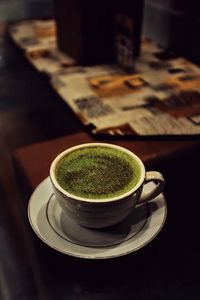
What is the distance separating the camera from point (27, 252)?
562 millimetres

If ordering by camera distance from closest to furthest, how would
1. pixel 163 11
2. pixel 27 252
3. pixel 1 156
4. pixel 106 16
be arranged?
pixel 27 252 < pixel 1 156 < pixel 106 16 < pixel 163 11

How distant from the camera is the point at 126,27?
1030 mm

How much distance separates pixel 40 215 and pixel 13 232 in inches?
2.7

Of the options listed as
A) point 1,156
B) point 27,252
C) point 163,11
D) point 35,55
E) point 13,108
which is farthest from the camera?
point 163,11

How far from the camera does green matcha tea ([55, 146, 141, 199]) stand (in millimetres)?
518

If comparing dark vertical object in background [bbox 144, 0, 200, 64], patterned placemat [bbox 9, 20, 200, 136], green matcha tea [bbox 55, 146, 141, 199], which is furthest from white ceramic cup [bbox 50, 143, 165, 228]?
dark vertical object in background [bbox 144, 0, 200, 64]

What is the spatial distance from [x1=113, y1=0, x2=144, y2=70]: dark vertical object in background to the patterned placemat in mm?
38

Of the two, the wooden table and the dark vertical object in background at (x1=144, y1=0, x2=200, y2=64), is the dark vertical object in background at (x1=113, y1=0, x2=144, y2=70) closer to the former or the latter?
the dark vertical object in background at (x1=144, y1=0, x2=200, y2=64)

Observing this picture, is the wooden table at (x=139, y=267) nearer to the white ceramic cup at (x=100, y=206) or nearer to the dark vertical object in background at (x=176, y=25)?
the white ceramic cup at (x=100, y=206)

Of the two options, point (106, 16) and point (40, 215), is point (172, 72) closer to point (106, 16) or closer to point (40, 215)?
point (106, 16)

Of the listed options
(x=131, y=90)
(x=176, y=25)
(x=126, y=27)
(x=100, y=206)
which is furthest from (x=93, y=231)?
(x=176, y=25)

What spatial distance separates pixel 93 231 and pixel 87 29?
71 centimetres

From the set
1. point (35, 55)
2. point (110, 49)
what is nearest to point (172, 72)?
point (110, 49)

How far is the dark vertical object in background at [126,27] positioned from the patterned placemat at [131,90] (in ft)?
0.13
